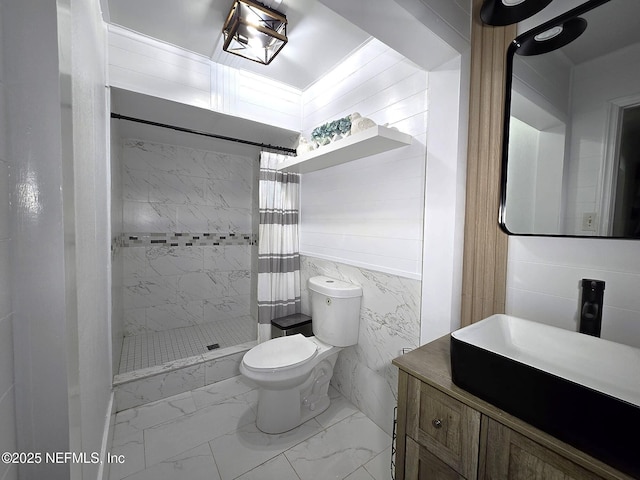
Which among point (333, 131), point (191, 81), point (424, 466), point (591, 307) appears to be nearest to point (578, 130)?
point (591, 307)

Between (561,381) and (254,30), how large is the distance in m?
2.01

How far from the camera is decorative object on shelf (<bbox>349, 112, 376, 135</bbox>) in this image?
1.45 m

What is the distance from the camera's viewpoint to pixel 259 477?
1.34 metres

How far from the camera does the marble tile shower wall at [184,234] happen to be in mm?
2633

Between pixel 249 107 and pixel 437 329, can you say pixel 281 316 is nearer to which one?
pixel 437 329

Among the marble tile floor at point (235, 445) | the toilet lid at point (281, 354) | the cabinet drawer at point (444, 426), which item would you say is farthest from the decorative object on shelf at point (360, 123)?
the marble tile floor at point (235, 445)

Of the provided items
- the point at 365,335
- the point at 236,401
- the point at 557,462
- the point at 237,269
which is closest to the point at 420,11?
the point at 557,462

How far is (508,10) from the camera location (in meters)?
1.01

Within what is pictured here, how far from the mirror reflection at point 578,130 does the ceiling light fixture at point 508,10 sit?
11cm

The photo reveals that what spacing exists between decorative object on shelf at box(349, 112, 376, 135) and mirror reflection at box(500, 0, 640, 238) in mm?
643

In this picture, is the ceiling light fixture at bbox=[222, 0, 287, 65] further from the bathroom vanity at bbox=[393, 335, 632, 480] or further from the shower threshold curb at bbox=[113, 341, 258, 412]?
the shower threshold curb at bbox=[113, 341, 258, 412]

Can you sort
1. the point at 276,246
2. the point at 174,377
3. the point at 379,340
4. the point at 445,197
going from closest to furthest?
1. the point at 445,197
2. the point at 379,340
3. the point at 174,377
4. the point at 276,246

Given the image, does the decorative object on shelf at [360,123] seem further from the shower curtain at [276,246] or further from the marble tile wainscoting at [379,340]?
the shower curtain at [276,246]

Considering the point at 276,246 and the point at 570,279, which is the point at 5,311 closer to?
the point at 570,279
